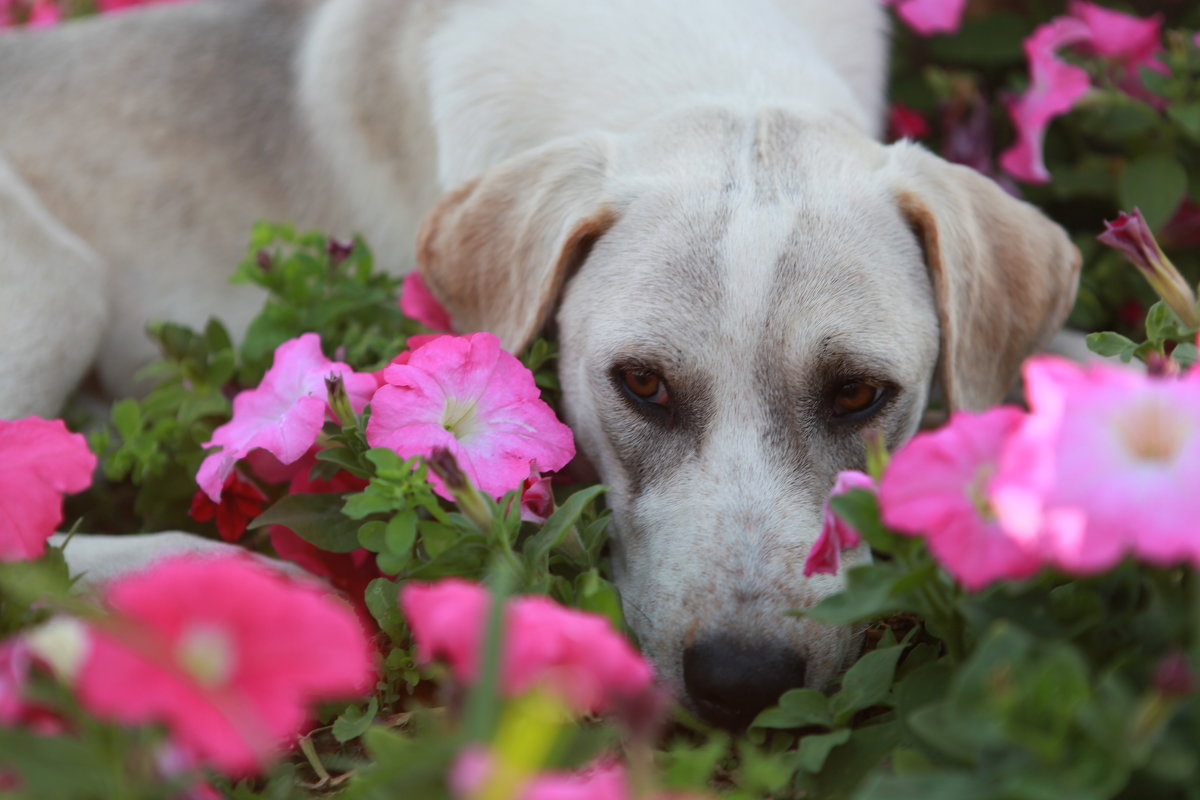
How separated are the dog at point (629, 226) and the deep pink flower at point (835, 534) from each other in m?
0.34

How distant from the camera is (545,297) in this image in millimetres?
2350

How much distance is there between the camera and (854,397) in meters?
2.20

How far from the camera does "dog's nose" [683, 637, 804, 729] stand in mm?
1854

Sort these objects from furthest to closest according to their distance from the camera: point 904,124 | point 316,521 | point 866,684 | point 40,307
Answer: point 904,124
point 40,307
point 316,521
point 866,684

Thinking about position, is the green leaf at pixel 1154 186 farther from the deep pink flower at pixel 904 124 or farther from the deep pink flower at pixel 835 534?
the deep pink flower at pixel 835 534

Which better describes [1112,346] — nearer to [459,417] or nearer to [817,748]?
[817,748]

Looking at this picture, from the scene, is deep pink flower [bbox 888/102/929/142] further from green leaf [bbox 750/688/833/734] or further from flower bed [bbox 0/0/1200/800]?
green leaf [bbox 750/688/833/734]

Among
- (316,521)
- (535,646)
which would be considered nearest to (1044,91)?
(316,521)

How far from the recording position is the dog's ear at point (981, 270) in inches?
90.0

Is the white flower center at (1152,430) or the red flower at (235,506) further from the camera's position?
the red flower at (235,506)

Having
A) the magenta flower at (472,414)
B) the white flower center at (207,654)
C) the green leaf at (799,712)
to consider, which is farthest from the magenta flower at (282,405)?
the white flower center at (207,654)

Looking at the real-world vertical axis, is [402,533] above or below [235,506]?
above

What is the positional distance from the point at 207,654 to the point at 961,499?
0.76 metres

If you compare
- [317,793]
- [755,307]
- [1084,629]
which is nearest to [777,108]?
[755,307]
